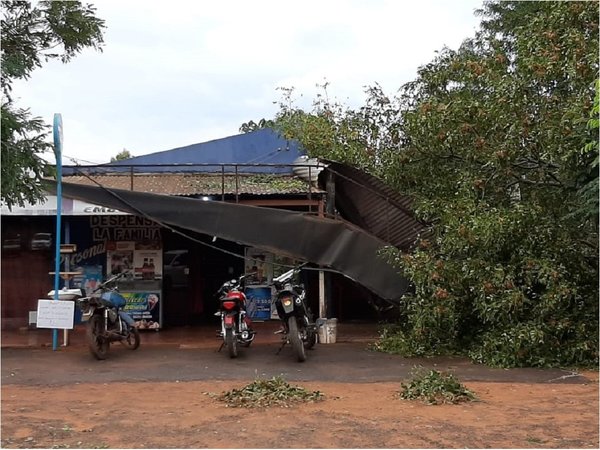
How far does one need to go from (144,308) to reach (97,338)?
3.39 meters

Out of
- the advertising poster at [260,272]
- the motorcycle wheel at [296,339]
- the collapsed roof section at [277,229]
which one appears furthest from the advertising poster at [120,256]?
the motorcycle wheel at [296,339]

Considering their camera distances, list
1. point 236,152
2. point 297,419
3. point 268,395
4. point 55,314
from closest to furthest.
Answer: point 297,419
point 268,395
point 55,314
point 236,152

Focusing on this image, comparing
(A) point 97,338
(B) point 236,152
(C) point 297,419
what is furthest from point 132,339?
(B) point 236,152

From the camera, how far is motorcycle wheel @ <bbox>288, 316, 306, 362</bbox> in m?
8.66

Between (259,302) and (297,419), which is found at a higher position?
(259,302)

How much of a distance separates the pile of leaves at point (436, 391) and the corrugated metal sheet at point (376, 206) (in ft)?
→ 13.7

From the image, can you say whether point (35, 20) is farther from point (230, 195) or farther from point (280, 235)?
point (280, 235)

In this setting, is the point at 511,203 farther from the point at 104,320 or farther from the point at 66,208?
the point at 66,208

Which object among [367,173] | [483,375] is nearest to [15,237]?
[367,173]

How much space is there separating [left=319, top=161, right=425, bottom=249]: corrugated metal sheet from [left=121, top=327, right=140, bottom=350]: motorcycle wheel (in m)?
4.05

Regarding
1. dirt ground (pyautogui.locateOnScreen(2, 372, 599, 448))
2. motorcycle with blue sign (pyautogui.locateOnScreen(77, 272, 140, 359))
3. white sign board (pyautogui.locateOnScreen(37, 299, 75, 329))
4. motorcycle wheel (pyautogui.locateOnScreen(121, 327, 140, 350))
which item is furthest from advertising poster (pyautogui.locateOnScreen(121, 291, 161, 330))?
dirt ground (pyautogui.locateOnScreen(2, 372, 599, 448))

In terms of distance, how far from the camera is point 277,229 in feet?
33.6

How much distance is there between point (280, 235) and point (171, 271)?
3869 mm

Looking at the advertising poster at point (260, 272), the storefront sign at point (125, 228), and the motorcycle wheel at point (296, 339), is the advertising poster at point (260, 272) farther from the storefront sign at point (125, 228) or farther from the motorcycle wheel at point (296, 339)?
the motorcycle wheel at point (296, 339)
